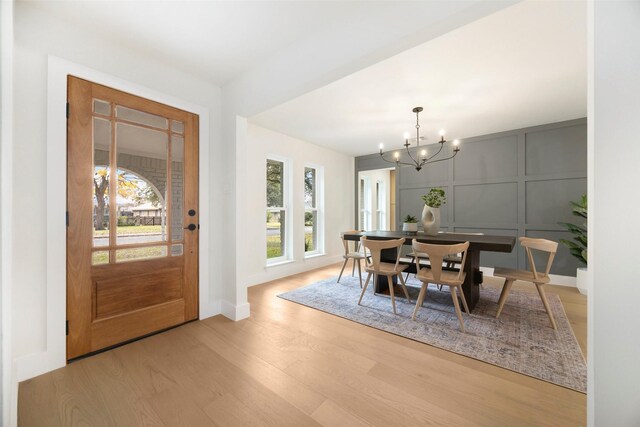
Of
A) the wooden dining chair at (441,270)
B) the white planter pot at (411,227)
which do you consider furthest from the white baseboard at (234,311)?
the white planter pot at (411,227)

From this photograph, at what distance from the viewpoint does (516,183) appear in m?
4.20

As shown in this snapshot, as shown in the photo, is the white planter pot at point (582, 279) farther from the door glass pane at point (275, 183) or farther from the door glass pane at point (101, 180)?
the door glass pane at point (101, 180)

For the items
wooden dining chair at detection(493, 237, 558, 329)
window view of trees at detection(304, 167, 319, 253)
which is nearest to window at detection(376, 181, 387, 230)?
window view of trees at detection(304, 167, 319, 253)

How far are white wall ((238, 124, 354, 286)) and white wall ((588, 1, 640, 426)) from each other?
256 centimetres

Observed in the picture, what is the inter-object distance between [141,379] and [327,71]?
2536mm

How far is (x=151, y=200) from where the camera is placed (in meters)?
2.29

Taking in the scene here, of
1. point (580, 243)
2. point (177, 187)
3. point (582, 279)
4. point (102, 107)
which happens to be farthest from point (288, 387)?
point (580, 243)

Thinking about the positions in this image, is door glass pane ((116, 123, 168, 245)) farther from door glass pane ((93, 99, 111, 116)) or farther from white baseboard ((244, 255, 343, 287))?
white baseboard ((244, 255, 343, 287))

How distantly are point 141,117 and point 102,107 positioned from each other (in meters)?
0.27

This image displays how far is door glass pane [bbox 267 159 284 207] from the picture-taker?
439cm

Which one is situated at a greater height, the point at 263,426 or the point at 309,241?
the point at 309,241

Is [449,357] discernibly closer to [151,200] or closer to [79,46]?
[151,200]

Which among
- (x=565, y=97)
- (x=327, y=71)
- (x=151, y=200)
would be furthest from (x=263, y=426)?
(x=565, y=97)

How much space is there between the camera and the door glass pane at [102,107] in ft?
6.57
